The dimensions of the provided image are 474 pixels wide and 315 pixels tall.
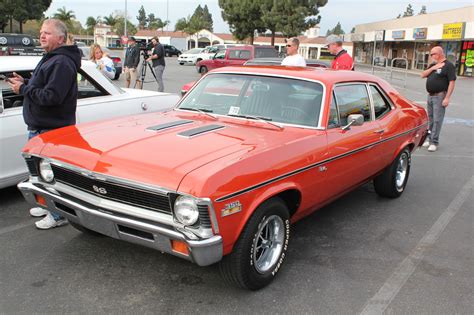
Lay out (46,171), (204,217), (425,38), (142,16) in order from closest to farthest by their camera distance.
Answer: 1. (204,217)
2. (46,171)
3. (425,38)
4. (142,16)

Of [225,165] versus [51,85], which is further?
[51,85]

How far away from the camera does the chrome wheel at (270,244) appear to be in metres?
3.33

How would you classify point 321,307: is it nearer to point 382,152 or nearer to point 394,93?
point 382,152

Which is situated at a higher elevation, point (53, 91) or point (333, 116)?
point (53, 91)

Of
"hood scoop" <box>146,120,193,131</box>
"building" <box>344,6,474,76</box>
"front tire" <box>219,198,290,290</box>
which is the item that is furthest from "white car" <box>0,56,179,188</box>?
"building" <box>344,6,474,76</box>

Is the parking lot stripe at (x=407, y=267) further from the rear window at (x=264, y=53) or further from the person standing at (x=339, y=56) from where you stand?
the rear window at (x=264, y=53)

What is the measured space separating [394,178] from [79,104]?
3.73 metres

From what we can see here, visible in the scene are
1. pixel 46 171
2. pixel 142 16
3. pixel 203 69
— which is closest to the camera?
pixel 46 171

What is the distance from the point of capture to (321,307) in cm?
309

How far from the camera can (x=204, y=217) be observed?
2.71 metres

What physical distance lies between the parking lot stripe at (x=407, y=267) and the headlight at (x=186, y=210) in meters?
1.33

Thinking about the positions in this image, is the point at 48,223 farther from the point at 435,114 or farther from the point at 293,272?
the point at 435,114

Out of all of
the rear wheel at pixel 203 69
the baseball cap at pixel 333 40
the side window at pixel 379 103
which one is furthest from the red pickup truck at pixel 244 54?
the side window at pixel 379 103

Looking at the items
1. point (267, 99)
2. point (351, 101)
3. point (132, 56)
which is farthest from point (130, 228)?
point (132, 56)
